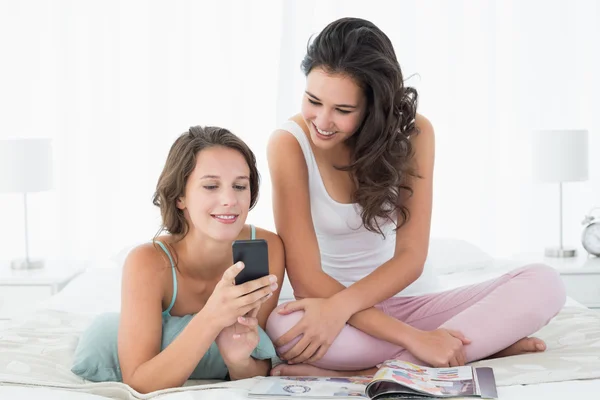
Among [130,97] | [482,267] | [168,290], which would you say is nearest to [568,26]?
[482,267]

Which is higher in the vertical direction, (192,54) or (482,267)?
(192,54)

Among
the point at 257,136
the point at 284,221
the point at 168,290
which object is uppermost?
the point at 257,136

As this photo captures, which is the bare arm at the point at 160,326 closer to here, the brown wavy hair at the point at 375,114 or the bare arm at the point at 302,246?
the bare arm at the point at 302,246

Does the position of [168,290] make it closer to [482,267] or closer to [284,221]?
[284,221]

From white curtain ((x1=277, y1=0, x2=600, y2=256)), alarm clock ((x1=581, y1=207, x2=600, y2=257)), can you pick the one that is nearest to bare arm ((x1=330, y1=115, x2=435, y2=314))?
alarm clock ((x1=581, y1=207, x2=600, y2=257))

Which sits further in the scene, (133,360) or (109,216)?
(109,216)

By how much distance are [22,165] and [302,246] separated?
172cm

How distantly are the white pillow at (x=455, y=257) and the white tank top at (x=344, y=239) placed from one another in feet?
2.43

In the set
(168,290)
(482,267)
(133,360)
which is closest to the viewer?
(133,360)

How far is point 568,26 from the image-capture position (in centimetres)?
400

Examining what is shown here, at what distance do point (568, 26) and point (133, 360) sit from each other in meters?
3.04

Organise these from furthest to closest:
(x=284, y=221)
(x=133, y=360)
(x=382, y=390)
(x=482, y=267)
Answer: (x=482, y=267) → (x=284, y=221) → (x=133, y=360) → (x=382, y=390)

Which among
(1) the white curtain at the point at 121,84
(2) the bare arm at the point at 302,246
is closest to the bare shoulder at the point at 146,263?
(2) the bare arm at the point at 302,246

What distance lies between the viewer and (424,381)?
164 cm
